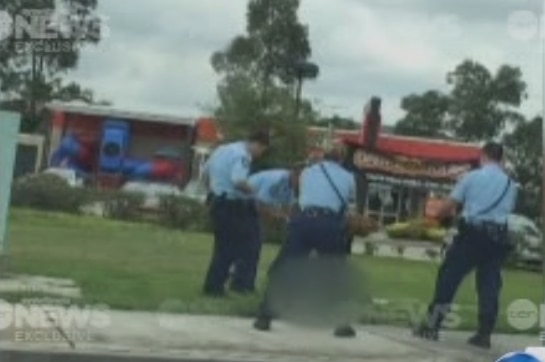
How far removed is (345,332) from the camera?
959cm

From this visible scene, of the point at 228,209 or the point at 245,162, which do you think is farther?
the point at 228,209

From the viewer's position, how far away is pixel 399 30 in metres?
9.24

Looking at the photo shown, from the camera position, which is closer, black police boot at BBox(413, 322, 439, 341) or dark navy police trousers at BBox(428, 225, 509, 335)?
dark navy police trousers at BBox(428, 225, 509, 335)

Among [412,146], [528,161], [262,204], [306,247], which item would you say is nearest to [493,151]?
[528,161]

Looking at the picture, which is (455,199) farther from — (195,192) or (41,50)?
(41,50)

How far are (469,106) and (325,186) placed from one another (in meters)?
1.16

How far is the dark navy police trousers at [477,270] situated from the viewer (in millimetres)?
9656

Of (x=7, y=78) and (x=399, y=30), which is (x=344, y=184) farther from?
(x=7, y=78)

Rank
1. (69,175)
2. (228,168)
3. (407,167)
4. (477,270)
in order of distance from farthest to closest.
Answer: (477,270), (228,168), (407,167), (69,175)

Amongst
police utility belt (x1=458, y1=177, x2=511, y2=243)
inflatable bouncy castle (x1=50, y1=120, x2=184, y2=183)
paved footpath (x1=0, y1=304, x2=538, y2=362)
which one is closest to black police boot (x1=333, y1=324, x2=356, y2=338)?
paved footpath (x1=0, y1=304, x2=538, y2=362)

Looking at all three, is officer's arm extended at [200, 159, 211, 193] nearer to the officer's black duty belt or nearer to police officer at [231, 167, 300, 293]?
police officer at [231, 167, 300, 293]

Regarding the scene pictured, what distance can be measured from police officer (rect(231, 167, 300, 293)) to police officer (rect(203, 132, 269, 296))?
0.14 feet

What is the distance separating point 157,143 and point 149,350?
133 centimetres

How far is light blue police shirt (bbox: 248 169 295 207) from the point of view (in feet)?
30.4
